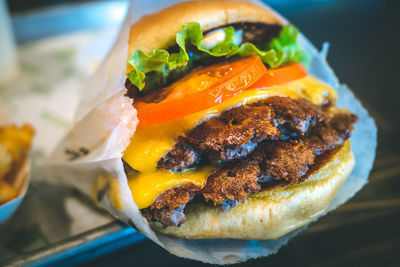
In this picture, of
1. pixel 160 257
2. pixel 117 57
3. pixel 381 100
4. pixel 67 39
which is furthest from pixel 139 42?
pixel 67 39

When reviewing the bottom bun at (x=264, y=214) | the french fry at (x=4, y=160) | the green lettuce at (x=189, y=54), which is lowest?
the bottom bun at (x=264, y=214)

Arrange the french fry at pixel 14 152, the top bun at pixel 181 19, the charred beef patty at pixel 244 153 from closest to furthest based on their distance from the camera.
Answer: the charred beef patty at pixel 244 153
the top bun at pixel 181 19
the french fry at pixel 14 152

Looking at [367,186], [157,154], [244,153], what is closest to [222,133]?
[244,153]

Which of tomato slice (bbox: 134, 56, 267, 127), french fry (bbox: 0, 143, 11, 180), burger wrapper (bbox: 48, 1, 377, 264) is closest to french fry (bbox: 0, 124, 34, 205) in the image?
french fry (bbox: 0, 143, 11, 180)

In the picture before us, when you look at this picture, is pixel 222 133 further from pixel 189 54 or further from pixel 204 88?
pixel 189 54

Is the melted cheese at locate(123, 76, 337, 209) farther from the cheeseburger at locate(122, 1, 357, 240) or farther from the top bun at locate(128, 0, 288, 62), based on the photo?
the top bun at locate(128, 0, 288, 62)

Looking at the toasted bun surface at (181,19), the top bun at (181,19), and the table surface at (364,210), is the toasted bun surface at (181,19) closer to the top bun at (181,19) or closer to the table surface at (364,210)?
the top bun at (181,19)

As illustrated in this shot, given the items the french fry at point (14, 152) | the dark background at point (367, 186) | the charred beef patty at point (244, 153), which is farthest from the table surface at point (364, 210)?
the french fry at point (14, 152)
